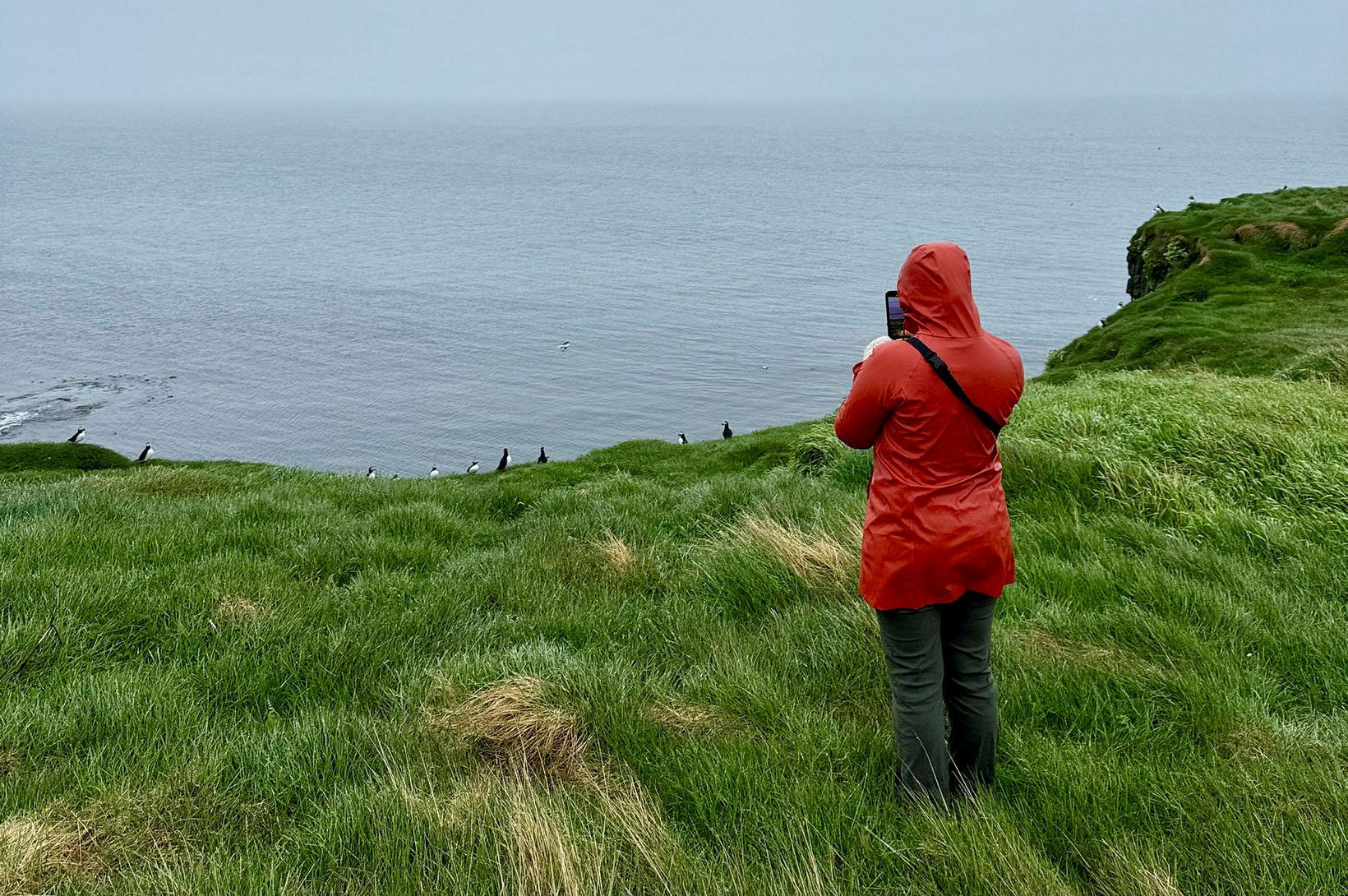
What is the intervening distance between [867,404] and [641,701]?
2331 millimetres

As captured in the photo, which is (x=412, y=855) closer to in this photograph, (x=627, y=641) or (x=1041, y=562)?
(x=627, y=641)

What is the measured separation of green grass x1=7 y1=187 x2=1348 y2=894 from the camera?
159 inches

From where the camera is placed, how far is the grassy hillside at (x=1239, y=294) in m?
23.2

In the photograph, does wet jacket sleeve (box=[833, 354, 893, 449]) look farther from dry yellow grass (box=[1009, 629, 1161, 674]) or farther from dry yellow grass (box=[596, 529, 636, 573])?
dry yellow grass (box=[596, 529, 636, 573])

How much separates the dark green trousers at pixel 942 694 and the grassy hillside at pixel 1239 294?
1667cm

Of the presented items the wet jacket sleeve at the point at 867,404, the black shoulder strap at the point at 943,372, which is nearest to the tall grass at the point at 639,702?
the wet jacket sleeve at the point at 867,404

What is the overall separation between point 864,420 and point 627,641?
9.84ft

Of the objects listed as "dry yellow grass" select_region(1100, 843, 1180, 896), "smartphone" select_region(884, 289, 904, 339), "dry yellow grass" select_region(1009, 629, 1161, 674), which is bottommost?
"dry yellow grass" select_region(1009, 629, 1161, 674)

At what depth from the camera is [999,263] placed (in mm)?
93875

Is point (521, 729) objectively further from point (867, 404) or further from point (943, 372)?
point (943, 372)

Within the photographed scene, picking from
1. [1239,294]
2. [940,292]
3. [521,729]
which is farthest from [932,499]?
[1239,294]

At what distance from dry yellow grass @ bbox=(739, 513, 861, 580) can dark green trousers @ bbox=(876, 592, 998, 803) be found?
2.57m

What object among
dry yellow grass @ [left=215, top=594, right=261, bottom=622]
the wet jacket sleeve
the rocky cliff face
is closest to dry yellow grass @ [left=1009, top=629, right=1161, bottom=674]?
the wet jacket sleeve

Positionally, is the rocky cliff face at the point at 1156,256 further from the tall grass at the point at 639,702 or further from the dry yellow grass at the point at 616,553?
the dry yellow grass at the point at 616,553
